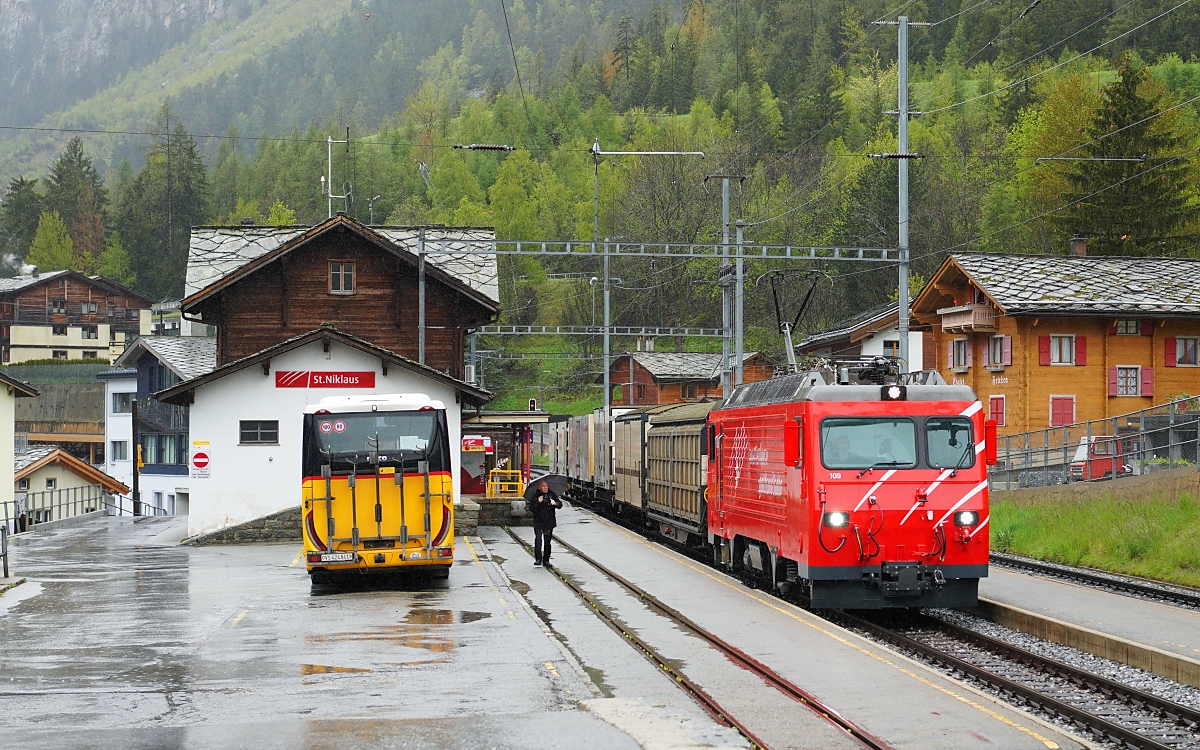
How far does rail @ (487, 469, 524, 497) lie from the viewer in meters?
42.3

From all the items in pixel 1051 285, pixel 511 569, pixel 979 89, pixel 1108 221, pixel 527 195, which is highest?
pixel 979 89

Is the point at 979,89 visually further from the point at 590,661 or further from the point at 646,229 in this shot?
the point at 590,661

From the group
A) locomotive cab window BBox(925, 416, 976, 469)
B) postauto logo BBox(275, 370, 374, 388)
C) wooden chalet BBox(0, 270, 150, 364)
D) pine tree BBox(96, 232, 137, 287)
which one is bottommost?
locomotive cab window BBox(925, 416, 976, 469)

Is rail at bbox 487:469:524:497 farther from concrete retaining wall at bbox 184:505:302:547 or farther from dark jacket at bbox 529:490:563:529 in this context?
dark jacket at bbox 529:490:563:529

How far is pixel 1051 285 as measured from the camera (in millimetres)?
47000

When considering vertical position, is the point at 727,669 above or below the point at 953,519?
below

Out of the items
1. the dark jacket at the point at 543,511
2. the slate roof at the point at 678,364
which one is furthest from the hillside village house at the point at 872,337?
the dark jacket at the point at 543,511

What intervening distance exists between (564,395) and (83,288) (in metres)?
39.4

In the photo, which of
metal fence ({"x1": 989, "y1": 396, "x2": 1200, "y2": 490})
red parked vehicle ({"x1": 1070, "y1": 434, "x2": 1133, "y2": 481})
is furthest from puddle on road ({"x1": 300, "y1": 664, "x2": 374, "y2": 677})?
red parked vehicle ({"x1": 1070, "y1": 434, "x2": 1133, "y2": 481})

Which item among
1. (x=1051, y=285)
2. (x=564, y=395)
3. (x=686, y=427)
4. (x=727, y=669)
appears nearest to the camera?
(x=727, y=669)

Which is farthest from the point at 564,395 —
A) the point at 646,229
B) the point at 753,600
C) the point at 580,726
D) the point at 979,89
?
the point at 580,726

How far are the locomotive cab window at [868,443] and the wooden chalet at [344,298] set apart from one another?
25.1 m

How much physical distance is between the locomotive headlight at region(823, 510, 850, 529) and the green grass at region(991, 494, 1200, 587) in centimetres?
679

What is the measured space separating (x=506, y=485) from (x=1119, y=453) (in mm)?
18523
